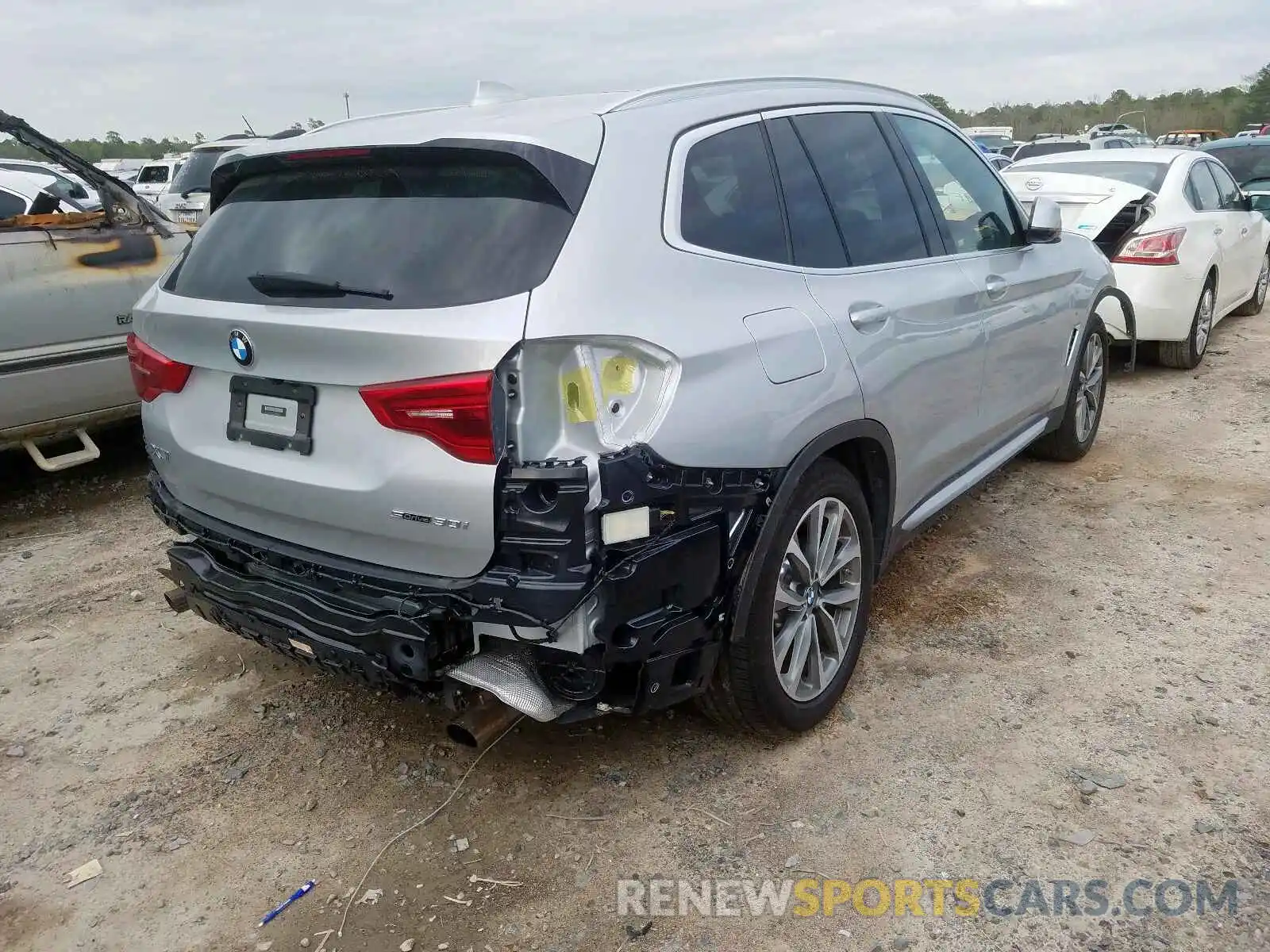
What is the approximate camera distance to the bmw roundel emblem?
8.39 ft

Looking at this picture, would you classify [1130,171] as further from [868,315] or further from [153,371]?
[153,371]

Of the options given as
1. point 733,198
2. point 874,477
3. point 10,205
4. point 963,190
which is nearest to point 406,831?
point 874,477

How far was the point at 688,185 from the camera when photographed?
2639 mm

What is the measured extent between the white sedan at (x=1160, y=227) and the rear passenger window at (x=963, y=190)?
2.73m

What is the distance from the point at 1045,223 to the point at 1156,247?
10.8ft

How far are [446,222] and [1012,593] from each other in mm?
2778

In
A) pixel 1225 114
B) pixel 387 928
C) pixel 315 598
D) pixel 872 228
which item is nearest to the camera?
pixel 387 928

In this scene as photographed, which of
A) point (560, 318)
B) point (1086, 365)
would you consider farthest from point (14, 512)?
point (1086, 365)

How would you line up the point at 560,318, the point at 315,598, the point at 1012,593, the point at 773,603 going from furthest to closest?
the point at 1012,593, the point at 773,603, the point at 315,598, the point at 560,318

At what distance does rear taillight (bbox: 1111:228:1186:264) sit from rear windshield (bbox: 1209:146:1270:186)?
5811 millimetres

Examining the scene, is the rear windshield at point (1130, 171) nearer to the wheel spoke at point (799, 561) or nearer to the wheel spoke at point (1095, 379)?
the wheel spoke at point (1095, 379)

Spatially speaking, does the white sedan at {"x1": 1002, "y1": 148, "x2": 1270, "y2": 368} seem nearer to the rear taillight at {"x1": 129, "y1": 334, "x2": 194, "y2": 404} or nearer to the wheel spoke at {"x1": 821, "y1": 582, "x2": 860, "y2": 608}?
the wheel spoke at {"x1": 821, "y1": 582, "x2": 860, "y2": 608}

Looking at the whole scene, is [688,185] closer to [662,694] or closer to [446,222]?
[446,222]

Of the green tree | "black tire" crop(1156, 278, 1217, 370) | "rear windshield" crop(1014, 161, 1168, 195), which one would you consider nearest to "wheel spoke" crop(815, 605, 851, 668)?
"black tire" crop(1156, 278, 1217, 370)
